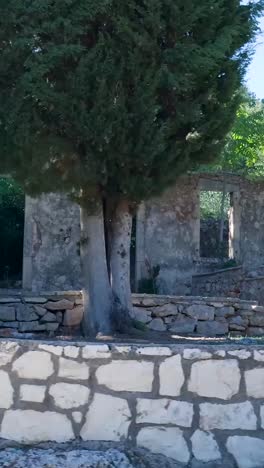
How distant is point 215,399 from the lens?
5.34 m

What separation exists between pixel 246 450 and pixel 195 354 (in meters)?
0.75

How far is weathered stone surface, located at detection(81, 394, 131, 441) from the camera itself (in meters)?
5.30

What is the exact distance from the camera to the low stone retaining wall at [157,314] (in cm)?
1105

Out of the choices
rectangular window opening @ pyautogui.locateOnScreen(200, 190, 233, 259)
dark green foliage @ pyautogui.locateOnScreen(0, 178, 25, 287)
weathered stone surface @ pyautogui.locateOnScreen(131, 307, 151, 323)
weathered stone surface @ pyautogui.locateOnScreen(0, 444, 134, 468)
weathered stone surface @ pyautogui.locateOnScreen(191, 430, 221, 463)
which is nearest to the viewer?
weathered stone surface @ pyautogui.locateOnScreen(0, 444, 134, 468)

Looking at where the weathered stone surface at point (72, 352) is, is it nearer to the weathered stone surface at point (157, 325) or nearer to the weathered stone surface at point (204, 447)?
the weathered stone surface at point (204, 447)

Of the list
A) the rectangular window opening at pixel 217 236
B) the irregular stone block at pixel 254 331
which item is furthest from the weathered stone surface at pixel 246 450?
the rectangular window opening at pixel 217 236

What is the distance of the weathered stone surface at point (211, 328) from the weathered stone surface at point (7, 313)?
2.81 meters

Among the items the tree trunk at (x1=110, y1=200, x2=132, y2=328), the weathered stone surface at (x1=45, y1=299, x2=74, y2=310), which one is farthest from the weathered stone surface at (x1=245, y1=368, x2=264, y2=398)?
the weathered stone surface at (x1=45, y1=299, x2=74, y2=310)

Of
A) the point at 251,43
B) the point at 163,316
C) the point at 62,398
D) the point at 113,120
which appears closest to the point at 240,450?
the point at 62,398

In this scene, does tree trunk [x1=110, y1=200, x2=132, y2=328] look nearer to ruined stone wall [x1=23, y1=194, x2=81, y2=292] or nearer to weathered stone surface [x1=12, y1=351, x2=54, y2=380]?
weathered stone surface [x1=12, y1=351, x2=54, y2=380]

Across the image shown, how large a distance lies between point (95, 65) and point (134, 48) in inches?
17.8

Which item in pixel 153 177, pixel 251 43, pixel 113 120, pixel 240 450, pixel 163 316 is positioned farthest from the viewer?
pixel 163 316

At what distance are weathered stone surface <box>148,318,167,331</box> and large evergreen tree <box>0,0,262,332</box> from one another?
3438mm

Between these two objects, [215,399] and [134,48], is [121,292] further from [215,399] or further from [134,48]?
[215,399]
